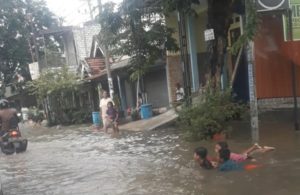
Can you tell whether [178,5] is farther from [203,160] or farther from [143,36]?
[203,160]

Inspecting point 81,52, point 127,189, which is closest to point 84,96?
point 81,52

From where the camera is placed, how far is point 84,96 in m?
38.0

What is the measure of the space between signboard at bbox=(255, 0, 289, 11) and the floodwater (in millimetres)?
2964

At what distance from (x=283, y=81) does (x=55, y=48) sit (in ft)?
103

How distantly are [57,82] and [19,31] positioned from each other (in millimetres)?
12561

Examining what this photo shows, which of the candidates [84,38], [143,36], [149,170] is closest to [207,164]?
[149,170]

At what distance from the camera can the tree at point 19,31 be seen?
1651 inches

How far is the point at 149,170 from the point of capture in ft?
35.5

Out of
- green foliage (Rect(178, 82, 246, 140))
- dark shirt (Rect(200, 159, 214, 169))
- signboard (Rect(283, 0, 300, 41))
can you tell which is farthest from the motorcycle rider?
signboard (Rect(283, 0, 300, 41))

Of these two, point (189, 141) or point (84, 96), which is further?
point (84, 96)

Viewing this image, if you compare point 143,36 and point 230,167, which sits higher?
point 143,36

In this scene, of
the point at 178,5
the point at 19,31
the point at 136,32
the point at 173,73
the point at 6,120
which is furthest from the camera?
the point at 19,31

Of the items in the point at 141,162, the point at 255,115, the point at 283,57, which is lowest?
the point at 141,162

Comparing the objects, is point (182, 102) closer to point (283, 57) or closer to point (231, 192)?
point (283, 57)
